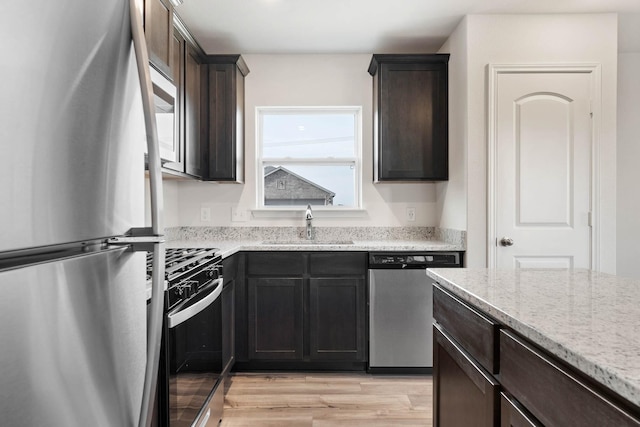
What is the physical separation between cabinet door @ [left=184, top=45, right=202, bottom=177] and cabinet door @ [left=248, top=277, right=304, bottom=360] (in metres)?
0.95

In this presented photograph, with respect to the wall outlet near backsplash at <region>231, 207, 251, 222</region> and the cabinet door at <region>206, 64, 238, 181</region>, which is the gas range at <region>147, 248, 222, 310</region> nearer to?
the cabinet door at <region>206, 64, 238, 181</region>

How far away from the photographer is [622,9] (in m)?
2.79

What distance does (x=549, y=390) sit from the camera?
0.79m

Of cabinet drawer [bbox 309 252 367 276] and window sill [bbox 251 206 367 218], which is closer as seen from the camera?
cabinet drawer [bbox 309 252 367 276]

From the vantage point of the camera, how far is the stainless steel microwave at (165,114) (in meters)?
1.84

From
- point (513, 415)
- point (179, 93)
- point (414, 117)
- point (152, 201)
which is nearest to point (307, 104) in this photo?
point (414, 117)

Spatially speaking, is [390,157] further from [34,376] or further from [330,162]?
[34,376]

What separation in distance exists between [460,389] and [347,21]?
2.60m

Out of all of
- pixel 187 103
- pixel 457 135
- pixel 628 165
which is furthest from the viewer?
pixel 628 165

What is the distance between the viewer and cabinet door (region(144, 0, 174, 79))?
6.02 feet

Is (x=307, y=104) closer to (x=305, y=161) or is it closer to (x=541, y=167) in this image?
(x=305, y=161)

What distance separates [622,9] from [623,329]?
117 inches

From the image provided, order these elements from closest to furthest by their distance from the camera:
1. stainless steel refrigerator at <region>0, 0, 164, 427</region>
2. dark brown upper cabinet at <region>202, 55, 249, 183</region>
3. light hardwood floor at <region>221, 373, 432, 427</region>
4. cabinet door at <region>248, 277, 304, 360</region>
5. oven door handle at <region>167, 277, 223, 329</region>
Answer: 1. stainless steel refrigerator at <region>0, 0, 164, 427</region>
2. oven door handle at <region>167, 277, 223, 329</region>
3. light hardwood floor at <region>221, 373, 432, 427</region>
4. cabinet door at <region>248, 277, 304, 360</region>
5. dark brown upper cabinet at <region>202, 55, 249, 183</region>

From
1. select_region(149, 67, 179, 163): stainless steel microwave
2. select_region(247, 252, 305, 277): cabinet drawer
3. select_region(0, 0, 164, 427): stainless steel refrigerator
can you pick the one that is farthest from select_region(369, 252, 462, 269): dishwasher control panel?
select_region(0, 0, 164, 427): stainless steel refrigerator
